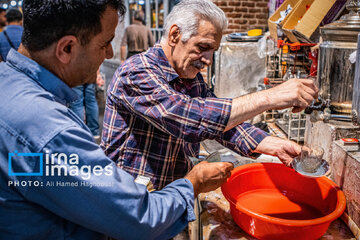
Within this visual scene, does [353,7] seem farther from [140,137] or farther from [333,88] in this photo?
[140,137]

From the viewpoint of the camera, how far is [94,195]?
826mm

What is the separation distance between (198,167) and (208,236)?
29 centimetres

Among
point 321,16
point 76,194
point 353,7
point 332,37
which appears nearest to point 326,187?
point 332,37

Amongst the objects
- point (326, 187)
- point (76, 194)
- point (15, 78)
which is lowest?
point (326, 187)

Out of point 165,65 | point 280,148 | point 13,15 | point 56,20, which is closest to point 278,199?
point 280,148

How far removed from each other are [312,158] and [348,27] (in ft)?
2.20

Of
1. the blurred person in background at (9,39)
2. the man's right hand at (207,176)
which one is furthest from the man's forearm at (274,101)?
the blurred person in background at (9,39)

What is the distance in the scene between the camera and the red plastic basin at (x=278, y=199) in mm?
1160

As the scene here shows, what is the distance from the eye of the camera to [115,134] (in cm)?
157

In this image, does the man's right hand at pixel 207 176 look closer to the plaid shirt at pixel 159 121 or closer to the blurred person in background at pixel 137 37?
the plaid shirt at pixel 159 121

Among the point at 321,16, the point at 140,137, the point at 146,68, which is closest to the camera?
the point at 146,68

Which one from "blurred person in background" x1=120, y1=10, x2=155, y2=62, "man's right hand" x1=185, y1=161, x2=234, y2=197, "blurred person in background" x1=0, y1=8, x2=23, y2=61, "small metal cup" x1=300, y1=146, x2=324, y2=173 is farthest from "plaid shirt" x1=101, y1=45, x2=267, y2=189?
"blurred person in background" x1=120, y1=10, x2=155, y2=62

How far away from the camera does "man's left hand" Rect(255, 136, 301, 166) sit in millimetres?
1583

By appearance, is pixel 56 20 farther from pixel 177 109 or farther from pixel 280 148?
→ pixel 280 148
